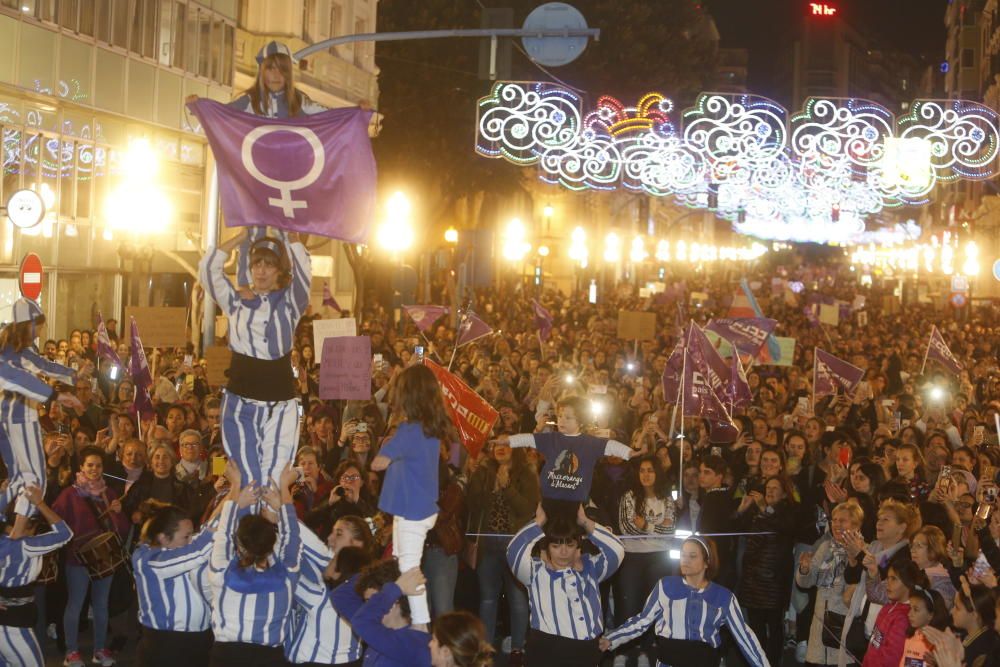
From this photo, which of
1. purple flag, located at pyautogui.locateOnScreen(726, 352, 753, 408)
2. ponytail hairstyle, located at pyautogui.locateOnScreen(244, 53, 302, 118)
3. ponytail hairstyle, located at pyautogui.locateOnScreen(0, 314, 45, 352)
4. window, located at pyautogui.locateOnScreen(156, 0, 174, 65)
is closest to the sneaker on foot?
ponytail hairstyle, located at pyautogui.locateOnScreen(0, 314, 45, 352)

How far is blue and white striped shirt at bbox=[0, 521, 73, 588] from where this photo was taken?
27.3 ft

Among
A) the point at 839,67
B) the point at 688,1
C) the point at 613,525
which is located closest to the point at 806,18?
the point at 839,67

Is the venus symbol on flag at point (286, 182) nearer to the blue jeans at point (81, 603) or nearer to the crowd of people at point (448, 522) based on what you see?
the crowd of people at point (448, 522)

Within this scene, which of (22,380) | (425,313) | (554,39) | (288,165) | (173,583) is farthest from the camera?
(425,313)

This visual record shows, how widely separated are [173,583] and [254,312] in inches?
62.8

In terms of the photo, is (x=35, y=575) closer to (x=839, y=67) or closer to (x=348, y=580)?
(x=348, y=580)

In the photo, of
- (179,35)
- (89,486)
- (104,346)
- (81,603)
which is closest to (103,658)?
(81,603)

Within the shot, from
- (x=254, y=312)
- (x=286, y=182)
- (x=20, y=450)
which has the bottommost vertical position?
(x=20, y=450)

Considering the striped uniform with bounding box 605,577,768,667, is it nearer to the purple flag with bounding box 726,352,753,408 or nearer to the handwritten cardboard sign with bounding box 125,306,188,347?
the purple flag with bounding box 726,352,753,408

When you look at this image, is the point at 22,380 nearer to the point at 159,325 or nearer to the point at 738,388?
the point at 159,325

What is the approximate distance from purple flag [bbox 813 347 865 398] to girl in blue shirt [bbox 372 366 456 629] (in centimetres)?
1131

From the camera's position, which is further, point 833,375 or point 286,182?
point 833,375

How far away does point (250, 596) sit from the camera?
6.89 meters

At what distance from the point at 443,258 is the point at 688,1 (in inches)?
610
